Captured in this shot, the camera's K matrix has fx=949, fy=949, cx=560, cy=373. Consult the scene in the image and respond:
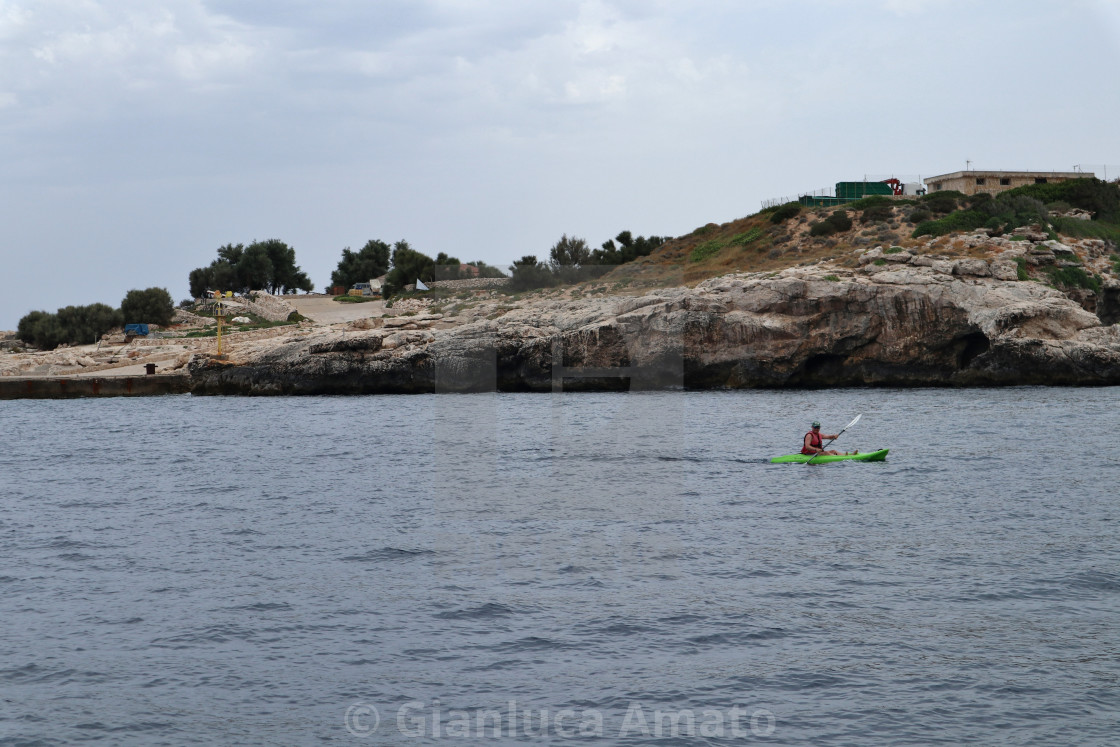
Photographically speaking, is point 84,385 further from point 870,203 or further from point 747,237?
point 870,203

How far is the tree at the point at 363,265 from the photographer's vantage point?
126 meters

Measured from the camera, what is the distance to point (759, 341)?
51938 millimetres

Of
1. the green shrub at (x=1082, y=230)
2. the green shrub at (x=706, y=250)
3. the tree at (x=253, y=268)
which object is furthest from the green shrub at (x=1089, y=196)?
the tree at (x=253, y=268)

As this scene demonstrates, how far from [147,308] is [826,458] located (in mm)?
73152

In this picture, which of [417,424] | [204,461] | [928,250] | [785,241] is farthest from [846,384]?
[204,461]

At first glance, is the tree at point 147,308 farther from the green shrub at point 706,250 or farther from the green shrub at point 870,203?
the green shrub at point 870,203

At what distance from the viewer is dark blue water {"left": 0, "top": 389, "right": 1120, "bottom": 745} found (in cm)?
1113

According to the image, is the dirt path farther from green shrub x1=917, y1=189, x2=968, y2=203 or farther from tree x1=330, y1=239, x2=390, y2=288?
green shrub x1=917, y1=189, x2=968, y2=203

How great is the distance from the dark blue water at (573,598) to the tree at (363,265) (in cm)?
9612

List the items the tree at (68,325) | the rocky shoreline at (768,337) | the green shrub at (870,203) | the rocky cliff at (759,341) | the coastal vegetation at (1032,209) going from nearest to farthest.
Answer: the rocky cliff at (759,341) → the rocky shoreline at (768,337) → the coastal vegetation at (1032,209) → the green shrub at (870,203) → the tree at (68,325)

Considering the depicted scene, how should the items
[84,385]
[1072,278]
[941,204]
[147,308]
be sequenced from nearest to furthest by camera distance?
[1072,278] → [84,385] → [941,204] → [147,308]

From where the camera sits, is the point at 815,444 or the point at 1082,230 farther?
the point at 1082,230

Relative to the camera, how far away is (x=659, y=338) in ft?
172

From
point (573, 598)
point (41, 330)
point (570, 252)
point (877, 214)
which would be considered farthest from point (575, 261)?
point (573, 598)
